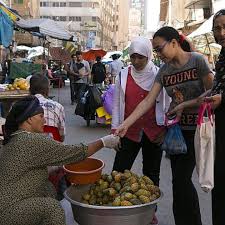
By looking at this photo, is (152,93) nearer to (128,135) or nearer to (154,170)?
(128,135)

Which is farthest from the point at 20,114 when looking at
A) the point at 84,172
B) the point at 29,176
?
the point at 84,172

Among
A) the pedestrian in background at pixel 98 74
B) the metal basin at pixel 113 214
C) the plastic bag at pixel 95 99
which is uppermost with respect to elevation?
the metal basin at pixel 113 214

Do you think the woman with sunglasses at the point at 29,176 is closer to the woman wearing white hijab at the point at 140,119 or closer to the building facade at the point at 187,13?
the woman wearing white hijab at the point at 140,119

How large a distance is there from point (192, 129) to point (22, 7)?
48111 millimetres

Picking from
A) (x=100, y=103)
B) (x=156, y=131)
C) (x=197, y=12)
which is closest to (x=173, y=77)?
(x=156, y=131)

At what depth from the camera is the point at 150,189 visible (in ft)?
11.6

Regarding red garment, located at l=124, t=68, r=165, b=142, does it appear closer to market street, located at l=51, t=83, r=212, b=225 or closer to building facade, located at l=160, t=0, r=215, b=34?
market street, located at l=51, t=83, r=212, b=225

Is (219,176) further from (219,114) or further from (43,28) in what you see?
(43,28)

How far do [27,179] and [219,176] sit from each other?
141 centimetres

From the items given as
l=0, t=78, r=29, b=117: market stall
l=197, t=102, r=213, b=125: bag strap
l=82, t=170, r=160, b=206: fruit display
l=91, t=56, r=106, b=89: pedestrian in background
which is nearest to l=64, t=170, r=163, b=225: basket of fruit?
l=82, t=170, r=160, b=206: fruit display

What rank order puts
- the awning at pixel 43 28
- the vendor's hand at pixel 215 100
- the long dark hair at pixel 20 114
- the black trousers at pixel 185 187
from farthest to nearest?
1. the awning at pixel 43 28
2. the black trousers at pixel 185 187
3. the long dark hair at pixel 20 114
4. the vendor's hand at pixel 215 100

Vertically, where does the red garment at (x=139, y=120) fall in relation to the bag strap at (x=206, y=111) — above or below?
below

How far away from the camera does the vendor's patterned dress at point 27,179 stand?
3033 millimetres

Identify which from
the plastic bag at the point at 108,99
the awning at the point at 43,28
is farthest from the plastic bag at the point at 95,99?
the awning at the point at 43,28
